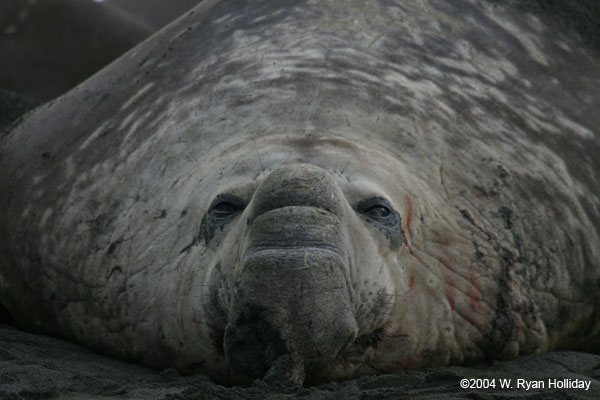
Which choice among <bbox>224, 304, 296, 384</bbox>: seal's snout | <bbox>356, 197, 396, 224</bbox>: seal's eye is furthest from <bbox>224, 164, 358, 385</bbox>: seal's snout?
<bbox>356, 197, 396, 224</bbox>: seal's eye

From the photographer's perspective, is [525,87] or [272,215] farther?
[525,87]

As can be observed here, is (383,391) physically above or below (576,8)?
below

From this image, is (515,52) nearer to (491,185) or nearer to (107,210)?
(491,185)

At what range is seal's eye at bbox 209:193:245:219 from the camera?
3.11 metres

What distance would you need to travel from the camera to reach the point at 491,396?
2.63 metres

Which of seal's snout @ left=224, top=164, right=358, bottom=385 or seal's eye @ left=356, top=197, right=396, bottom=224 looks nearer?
seal's snout @ left=224, top=164, right=358, bottom=385

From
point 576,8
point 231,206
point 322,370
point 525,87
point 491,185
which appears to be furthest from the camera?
point 576,8

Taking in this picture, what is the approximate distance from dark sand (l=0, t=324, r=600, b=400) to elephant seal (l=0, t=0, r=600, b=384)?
98 mm

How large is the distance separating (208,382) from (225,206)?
555 millimetres

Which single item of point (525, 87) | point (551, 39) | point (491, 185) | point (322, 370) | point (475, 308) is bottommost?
point (322, 370)

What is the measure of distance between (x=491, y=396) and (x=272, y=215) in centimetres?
71

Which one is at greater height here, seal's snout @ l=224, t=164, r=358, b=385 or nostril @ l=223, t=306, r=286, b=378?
seal's snout @ l=224, t=164, r=358, b=385

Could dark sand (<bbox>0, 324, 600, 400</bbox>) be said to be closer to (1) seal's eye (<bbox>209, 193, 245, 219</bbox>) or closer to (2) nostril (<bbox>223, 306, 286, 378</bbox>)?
(2) nostril (<bbox>223, 306, 286, 378</bbox>)

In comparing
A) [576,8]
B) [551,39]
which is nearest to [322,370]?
[551,39]
